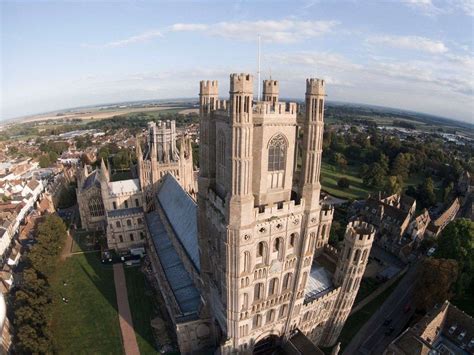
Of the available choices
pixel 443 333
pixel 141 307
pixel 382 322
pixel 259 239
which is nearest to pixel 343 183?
pixel 382 322

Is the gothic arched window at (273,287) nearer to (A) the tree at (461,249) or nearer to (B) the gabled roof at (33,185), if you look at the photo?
(A) the tree at (461,249)

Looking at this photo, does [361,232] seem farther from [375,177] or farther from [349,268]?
[375,177]

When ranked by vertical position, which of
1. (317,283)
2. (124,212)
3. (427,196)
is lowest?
(427,196)

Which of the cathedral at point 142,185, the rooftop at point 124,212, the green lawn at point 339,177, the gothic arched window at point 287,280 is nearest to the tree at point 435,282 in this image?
the gothic arched window at point 287,280

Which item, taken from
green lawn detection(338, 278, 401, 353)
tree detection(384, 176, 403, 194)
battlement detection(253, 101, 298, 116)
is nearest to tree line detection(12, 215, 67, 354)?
battlement detection(253, 101, 298, 116)

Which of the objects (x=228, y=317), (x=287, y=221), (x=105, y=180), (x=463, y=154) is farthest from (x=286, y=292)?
(x=463, y=154)
